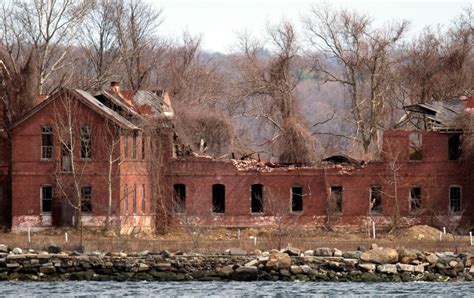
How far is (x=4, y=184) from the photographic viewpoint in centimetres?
7362

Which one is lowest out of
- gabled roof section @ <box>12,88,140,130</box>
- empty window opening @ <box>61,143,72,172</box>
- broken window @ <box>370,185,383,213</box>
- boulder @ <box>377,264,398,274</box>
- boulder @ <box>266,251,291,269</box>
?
boulder @ <box>377,264,398,274</box>

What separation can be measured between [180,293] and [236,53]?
54.8 m

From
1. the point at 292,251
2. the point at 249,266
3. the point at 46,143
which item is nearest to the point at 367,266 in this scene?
the point at 292,251

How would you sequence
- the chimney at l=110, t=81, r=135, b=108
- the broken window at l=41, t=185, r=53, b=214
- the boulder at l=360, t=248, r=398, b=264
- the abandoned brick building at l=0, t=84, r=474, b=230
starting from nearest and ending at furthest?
the boulder at l=360, t=248, r=398, b=264, the broken window at l=41, t=185, r=53, b=214, the abandoned brick building at l=0, t=84, r=474, b=230, the chimney at l=110, t=81, r=135, b=108

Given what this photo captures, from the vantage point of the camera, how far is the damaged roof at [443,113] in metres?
72.8

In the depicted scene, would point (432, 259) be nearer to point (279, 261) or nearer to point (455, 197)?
point (279, 261)

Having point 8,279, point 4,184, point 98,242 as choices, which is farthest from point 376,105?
point 8,279

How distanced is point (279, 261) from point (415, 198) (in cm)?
2294

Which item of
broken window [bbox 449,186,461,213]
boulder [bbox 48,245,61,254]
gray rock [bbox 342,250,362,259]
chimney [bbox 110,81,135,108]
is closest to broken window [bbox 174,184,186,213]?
chimney [bbox 110,81,135,108]

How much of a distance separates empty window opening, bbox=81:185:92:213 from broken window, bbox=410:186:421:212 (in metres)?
16.6

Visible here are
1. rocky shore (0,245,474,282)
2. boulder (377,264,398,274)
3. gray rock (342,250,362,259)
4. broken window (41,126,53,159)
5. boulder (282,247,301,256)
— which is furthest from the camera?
broken window (41,126,53,159)

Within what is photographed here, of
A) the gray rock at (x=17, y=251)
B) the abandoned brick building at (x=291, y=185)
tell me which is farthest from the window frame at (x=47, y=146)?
the gray rock at (x=17, y=251)

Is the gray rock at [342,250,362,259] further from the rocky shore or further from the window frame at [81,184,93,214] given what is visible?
the window frame at [81,184,93,214]

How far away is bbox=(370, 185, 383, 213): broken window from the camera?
72.6 metres
